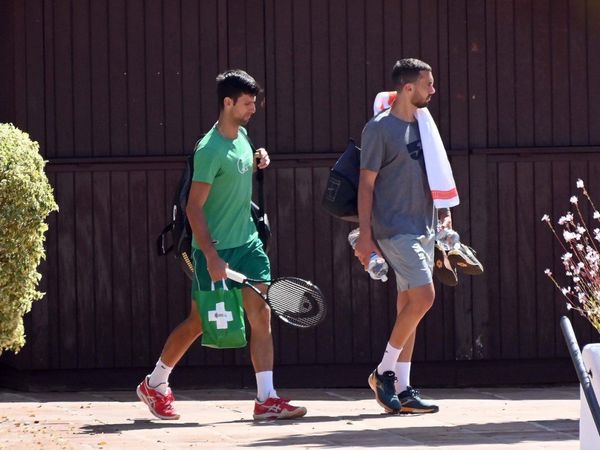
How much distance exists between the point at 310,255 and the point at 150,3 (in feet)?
6.67

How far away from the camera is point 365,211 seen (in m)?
7.77

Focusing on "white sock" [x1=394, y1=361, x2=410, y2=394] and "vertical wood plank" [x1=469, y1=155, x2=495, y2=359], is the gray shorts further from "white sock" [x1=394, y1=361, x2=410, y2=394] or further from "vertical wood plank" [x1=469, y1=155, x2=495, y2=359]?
"vertical wood plank" [x1=469, y1=155, x2=495, y2=359]

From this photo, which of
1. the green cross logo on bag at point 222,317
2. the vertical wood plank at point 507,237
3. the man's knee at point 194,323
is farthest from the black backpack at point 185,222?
the vertical wood plank at point 507,237

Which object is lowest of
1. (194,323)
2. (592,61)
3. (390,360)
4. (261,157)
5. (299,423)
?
(299,423)

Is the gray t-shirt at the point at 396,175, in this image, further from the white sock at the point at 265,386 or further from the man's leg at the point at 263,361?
the white sock at the point at 265,386

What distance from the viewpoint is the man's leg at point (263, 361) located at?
762 centimetres

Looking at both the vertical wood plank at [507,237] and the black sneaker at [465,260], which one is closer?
the black sneaker at [465,260]

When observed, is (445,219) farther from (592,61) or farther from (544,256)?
(592,61)

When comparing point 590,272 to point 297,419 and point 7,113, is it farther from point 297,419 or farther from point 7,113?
point 7,113

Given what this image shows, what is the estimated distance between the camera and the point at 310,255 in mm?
9789

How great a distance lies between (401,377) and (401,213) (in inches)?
36.7

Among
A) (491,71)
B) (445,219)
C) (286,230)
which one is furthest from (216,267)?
(491,71)

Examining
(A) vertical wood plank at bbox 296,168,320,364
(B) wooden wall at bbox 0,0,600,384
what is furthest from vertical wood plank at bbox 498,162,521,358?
(A) vertical wood plank at bbox 296,168,320,364

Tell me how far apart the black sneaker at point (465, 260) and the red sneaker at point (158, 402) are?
1773 mm
